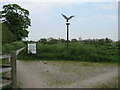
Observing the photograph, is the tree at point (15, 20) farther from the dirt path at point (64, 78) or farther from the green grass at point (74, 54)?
the dirt path at point (64, 78)

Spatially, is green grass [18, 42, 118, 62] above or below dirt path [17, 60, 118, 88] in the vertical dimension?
above

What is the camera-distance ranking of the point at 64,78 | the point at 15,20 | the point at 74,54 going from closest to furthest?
the point at 64,78, the point at 74,54, the point at 15,20

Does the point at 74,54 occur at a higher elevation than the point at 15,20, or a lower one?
lower

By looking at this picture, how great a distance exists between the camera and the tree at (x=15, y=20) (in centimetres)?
2719

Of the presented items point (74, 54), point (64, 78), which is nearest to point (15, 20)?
point (74, 54)

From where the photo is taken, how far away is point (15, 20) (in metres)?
27.0

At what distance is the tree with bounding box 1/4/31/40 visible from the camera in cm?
2719

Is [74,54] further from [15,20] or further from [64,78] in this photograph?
[15,20]

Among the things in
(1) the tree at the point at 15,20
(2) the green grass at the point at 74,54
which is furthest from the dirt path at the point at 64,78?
(1) the tree at the point at 15,20

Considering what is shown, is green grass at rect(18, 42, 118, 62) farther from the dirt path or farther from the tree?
the tree

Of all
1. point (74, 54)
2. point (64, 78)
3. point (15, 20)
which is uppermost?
point (15, 20)

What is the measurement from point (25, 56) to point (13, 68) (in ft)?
28.2

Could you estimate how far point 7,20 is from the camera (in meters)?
27.4

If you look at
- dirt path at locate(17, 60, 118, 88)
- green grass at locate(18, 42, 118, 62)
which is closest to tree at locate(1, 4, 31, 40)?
green grass at locate(18, 42, 118, 62)
